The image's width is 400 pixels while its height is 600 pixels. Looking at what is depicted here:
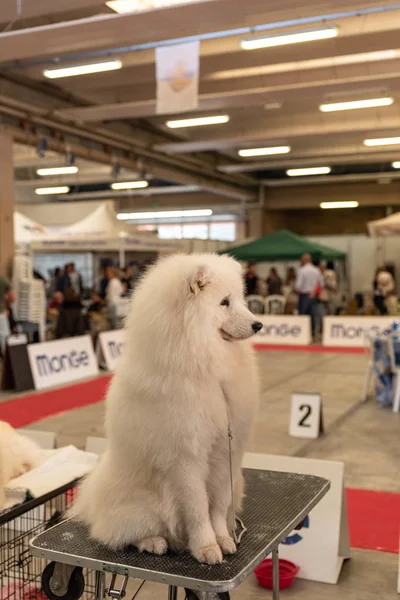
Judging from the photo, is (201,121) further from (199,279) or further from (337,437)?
(199,279)

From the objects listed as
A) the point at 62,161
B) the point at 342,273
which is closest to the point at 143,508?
the point at 62,161

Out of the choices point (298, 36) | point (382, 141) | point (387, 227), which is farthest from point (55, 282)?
point (298, 36)

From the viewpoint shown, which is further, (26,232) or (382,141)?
(382,141)

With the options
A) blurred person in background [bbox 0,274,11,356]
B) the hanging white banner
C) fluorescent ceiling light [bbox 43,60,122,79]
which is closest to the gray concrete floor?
blurred person in background [bbox 0,274,11,356]

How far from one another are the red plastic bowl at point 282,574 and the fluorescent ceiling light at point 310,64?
807 centimetres

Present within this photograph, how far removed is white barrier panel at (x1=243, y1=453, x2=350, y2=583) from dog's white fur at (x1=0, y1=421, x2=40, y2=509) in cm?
145

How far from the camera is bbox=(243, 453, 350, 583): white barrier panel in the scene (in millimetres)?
3340

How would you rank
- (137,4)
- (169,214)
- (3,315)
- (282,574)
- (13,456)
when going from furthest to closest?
1. (169,214)
2. (3,315)
3. (137,4)
4. (13,456)
5. (282,574)

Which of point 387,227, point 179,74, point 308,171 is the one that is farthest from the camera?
point 308,171

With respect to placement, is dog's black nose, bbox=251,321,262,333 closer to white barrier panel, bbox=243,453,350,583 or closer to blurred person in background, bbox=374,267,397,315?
white barrier panel, bbox=243,453,350,583

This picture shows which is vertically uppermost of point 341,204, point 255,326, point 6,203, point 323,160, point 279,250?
point 323,160

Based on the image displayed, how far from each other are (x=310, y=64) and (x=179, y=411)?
968 cm

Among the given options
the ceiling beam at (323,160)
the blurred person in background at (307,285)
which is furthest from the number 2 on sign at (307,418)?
the ceiling beam at (323,160)

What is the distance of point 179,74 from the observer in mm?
7508
